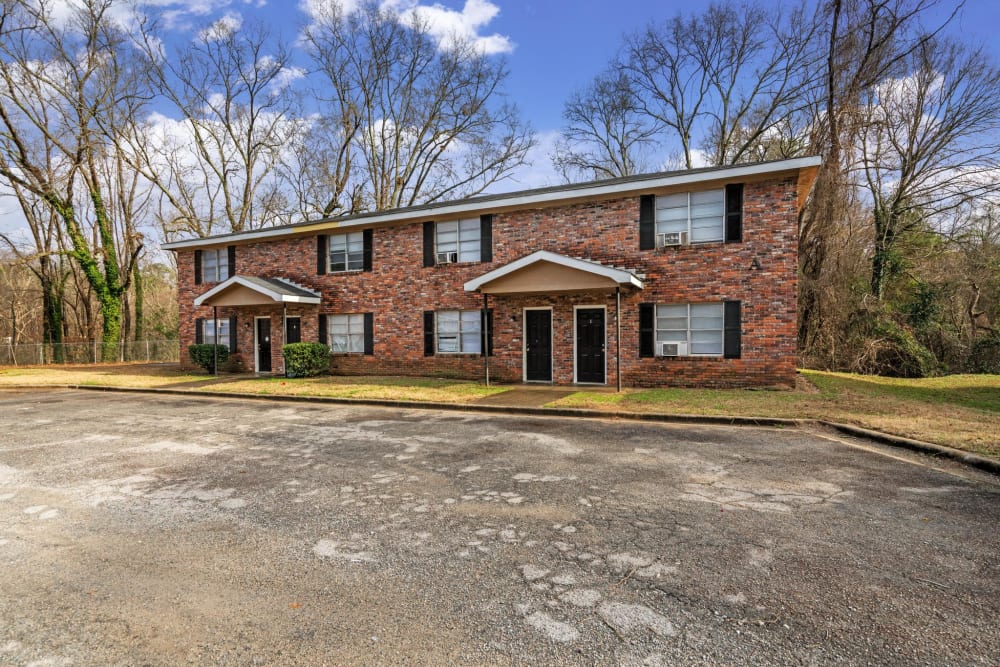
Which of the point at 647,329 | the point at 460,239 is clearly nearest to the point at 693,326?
the point at 647,329

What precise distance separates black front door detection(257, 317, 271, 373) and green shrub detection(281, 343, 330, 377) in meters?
2.31

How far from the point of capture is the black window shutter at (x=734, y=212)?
11.8 m

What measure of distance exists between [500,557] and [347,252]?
49.1 ft

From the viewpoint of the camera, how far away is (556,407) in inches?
377

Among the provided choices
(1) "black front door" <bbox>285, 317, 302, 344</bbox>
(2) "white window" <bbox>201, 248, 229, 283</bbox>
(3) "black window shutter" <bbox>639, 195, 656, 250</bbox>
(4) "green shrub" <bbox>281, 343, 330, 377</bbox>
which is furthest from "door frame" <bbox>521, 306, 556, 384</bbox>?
(2) "white window" <bbox>201, 248, 229, 283</bbox>

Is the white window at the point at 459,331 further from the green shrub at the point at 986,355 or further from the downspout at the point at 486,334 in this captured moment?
the green shrub at the point at 986,355

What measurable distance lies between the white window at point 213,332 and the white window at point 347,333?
4.92m

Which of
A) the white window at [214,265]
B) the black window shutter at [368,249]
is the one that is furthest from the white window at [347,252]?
the white window at [214,265]

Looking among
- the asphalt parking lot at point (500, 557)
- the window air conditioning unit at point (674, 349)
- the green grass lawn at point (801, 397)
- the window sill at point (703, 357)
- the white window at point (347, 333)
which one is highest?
the white window at point (347, 333)

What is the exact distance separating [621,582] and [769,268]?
10.6m

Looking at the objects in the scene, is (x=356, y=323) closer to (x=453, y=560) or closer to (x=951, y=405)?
(x=453, y=560)

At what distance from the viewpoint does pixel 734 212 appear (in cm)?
1183

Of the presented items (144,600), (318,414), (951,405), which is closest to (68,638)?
(144,600)

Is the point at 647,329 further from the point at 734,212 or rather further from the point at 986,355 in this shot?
the point at 986,355
